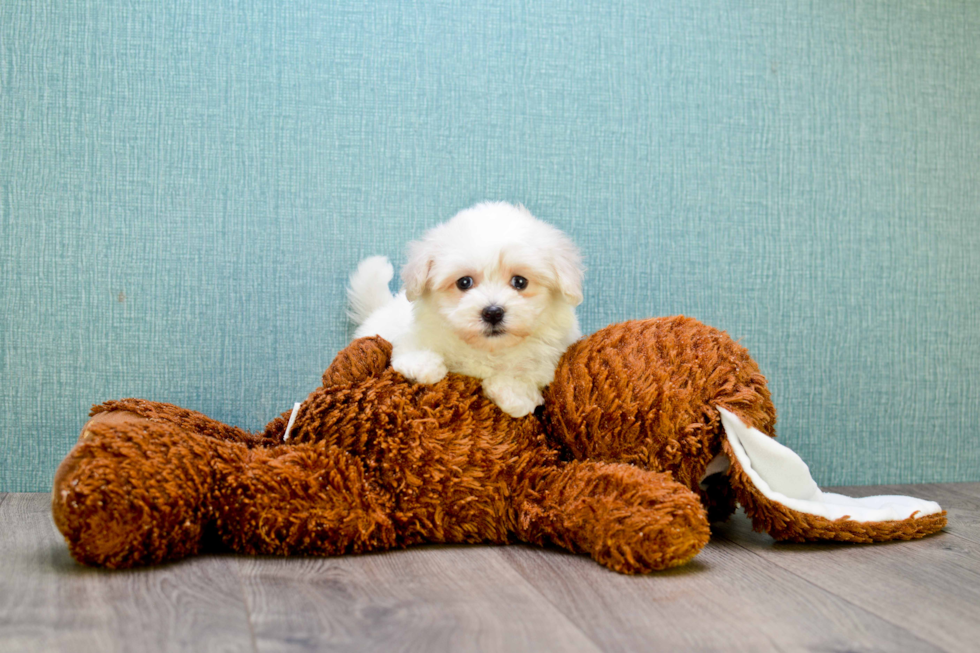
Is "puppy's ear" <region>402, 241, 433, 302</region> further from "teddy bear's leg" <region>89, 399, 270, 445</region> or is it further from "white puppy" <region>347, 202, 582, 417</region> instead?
"teddy bear's leg" <region>89, 399, 270, 445</region>

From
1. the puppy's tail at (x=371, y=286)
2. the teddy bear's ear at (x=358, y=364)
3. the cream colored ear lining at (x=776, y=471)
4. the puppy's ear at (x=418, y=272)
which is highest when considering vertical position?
the puppy's ear at (x=418, y=272)

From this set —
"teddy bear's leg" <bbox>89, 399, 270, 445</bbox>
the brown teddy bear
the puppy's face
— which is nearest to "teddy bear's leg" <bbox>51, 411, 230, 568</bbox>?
the brown teddy bear

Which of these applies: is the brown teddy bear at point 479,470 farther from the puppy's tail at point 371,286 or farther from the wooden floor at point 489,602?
the puppy's tail at point 371,286

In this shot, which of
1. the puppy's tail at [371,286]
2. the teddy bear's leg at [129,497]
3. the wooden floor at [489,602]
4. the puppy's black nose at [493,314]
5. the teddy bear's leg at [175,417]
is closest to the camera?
the wooden floor at [489,602]

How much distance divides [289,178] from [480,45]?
0.51 m

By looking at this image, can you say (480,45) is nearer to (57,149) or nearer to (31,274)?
(57,149)

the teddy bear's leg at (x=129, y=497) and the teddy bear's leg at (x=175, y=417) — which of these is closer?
the teddy bear's leg at (x=129, y=497)

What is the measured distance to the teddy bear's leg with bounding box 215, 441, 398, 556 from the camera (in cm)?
116

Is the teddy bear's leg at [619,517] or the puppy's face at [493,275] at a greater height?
the puppy's face at [493,275]

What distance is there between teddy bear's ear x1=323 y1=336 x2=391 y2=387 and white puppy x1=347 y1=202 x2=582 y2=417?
3 centimetres

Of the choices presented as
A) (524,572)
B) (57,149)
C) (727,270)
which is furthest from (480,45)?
(524,572)

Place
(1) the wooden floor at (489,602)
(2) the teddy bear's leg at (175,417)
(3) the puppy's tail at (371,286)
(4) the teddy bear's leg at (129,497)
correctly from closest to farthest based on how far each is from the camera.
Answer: (1) the wooden floor at (489,602) < (4) the teddy bear's leg at (129,497) < (2) the teddy bear's leg at (175,417) < (3) the puppy's tail at (371,286)

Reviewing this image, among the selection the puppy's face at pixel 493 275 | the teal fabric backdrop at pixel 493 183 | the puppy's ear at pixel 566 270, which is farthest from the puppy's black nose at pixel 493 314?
the teal fabric backdrop at pixel 493 183

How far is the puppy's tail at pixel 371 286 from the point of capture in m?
1.62
